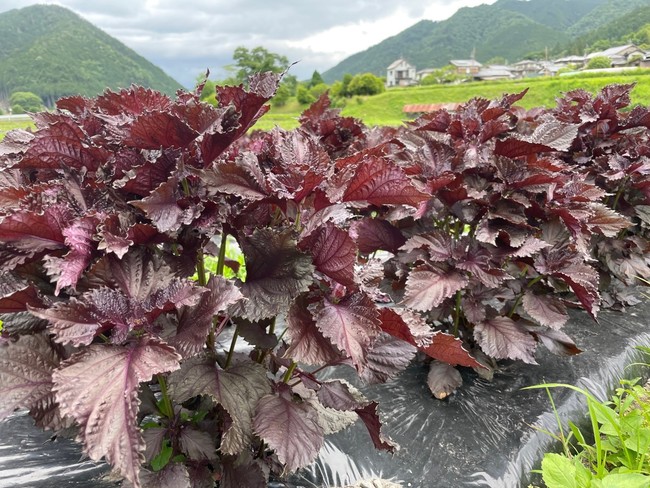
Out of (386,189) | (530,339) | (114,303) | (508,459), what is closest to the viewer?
(114,303)

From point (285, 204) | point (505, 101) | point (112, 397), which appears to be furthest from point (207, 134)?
point (505, 101)

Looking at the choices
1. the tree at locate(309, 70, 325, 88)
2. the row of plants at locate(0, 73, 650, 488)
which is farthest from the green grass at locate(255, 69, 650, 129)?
the row of plants at locate(0, 73, 650, 488)

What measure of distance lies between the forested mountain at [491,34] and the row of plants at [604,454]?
380 feet

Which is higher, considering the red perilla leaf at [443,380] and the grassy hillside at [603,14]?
the grassy hillside at [603,14]

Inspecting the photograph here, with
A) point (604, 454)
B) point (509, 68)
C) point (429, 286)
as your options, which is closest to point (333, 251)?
point (429, 286)

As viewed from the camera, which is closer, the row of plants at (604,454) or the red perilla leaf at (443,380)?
the row of plants at (604,454)

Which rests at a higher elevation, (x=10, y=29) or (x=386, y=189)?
(x=10, y=29)

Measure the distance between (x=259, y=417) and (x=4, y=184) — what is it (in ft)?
3.06

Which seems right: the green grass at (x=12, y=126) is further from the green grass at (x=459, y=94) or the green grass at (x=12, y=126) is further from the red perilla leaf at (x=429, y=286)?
the green grass at (x=459, y=94)

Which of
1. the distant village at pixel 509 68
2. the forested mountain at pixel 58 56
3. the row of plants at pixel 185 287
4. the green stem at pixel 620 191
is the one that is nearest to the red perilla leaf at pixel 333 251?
the row of plants at pixel 185 287

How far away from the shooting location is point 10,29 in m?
67.0

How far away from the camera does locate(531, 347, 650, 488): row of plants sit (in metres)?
1.43

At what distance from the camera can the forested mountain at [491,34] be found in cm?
12675

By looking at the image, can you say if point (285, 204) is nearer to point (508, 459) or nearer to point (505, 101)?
point (508, 459)
